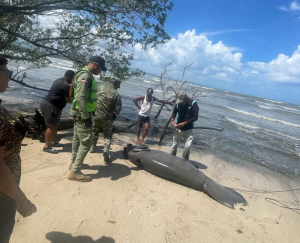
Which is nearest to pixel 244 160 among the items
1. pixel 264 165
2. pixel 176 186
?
pixel 264 165

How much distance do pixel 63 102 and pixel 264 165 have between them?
25.0 ft

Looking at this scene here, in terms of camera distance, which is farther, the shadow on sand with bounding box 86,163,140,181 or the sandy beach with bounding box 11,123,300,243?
the shadow on sand with bounding box 86,163,140,181

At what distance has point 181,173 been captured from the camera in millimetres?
5355

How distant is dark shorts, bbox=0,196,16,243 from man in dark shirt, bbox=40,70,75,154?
3.82m

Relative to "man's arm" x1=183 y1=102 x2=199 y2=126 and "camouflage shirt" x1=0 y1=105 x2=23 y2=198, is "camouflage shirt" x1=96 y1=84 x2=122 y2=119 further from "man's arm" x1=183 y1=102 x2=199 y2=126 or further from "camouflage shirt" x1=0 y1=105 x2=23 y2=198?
"camouflage shirt" x1=0 y1=105 x2=23 y2=198

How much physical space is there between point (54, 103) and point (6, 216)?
4011 millimetres

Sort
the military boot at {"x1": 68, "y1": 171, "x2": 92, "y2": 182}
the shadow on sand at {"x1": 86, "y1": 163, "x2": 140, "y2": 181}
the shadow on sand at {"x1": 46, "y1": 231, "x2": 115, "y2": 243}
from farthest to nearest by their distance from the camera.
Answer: the shadow on sand at {"x1": 86, "y1": 163, "x2": 140, "y2": 181}, the military boot at {"x1": 68, "y1": 171, "x2": 92, "y2": 182}, the shadow on sand at {"x1": 46, "y1": 231, "x2": 115, "y2": 243}

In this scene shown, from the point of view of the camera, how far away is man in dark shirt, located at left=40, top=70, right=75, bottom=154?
5.44 meters

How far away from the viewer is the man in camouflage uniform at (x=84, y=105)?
155 inches

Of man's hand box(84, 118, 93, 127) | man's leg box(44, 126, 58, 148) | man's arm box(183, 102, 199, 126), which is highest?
man's arm box(183, 102, 199, 126)

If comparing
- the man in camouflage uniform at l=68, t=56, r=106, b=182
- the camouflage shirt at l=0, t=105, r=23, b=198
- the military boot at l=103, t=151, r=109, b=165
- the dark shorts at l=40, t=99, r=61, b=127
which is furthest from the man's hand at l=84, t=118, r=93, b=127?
the camouflage shirt at l=0, t=105, r=23, b=198

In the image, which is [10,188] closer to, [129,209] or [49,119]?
[129,209]

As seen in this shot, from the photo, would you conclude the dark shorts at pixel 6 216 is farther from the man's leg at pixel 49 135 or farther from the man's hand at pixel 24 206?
the man's leg at pixel 49 135

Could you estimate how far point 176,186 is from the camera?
5.19 meters
